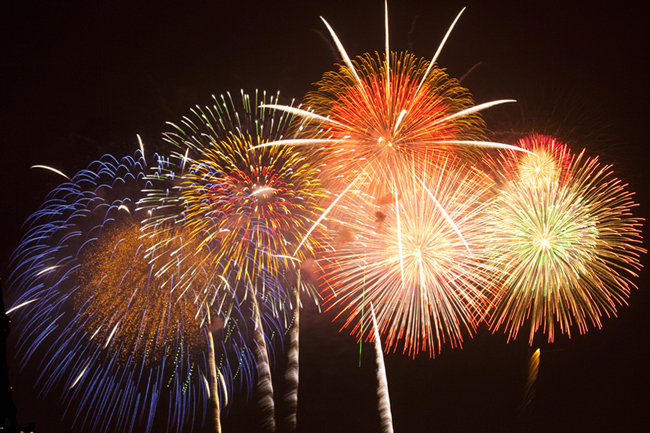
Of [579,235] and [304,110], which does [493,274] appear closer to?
[579,235]

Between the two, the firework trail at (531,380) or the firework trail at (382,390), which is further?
the firework trail at (531,380)

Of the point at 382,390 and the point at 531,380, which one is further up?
the point at 531,380

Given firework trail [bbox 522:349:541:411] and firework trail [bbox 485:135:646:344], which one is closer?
firework trail [bbox 485:135:646:344]

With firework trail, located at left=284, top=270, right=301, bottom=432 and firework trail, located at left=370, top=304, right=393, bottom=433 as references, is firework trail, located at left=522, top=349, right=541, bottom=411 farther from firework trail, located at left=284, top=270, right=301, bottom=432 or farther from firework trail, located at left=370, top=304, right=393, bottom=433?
firework trail, located at left=284, top=270, right=301, bottom=432

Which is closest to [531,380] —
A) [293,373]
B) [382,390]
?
[382,390]

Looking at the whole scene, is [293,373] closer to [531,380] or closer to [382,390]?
[382,390]

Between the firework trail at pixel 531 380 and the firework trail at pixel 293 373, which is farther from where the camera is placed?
the firework trail at pixel 531 380

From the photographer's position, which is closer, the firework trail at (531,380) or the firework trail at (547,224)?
the firework trail at (547,224)

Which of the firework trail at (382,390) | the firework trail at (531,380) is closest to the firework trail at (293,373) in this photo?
the firework trail at (382,390)

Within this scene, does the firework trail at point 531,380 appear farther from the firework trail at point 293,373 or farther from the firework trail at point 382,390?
the firework trail at point 293,373

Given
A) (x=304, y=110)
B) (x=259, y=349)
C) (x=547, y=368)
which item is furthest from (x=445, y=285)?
(x=547, y=368)

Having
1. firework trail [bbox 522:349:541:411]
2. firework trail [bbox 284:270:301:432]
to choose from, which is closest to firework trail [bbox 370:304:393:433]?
firework trail [bbox 284:270:301:432]
